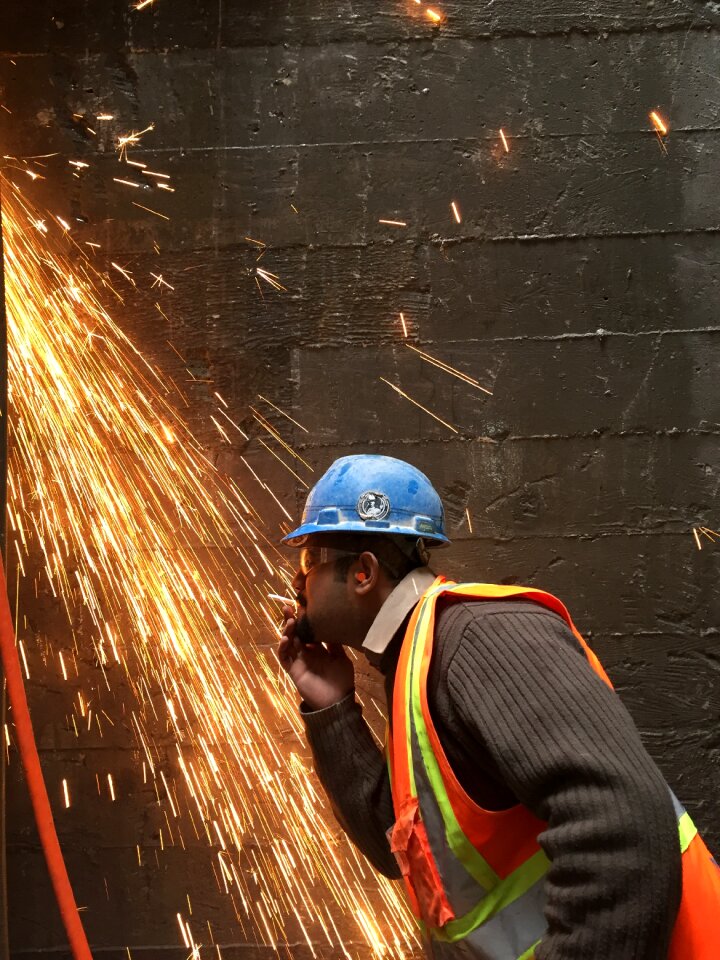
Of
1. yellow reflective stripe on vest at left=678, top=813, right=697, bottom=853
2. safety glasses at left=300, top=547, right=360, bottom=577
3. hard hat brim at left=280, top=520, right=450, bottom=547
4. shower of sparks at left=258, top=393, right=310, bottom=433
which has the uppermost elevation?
shower of sparks at left=258, top=393, right=310, bottom=433

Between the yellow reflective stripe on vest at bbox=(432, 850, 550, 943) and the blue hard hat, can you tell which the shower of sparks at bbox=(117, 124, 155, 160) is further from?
the yellow reflective stripe on vest at bbox=(432, 850, 550, 943)

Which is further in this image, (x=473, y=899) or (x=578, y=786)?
(x=473, y=899)

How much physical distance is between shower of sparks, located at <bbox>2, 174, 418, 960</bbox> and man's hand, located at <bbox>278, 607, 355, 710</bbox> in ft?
3.70

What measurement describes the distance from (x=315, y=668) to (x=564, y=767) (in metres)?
0.99

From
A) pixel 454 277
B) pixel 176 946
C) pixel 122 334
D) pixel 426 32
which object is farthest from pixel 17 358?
pixel 176 946

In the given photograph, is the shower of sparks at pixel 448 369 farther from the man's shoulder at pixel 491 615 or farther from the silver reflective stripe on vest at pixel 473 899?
the silver reflective stripe on vest at pixel 473 899

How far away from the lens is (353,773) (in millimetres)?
2285

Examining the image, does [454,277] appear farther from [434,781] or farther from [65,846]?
[65,846]

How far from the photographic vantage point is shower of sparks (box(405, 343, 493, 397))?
353 centimetres

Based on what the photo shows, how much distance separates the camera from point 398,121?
3561mm

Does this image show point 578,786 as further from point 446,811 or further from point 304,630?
point 304,630

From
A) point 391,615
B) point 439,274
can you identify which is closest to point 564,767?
point 391,615

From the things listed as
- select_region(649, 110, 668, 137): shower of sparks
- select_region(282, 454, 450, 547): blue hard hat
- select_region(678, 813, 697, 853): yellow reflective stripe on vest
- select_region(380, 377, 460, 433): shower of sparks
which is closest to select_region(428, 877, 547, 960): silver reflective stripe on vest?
select_region(678, 813, 697, 853): yellow reflective stripe on vest

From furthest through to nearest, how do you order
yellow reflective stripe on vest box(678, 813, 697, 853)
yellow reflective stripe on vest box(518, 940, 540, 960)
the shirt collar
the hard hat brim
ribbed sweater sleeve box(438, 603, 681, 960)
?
1. the hard hat brim
2. the shirt collar
3. yellow reflective stripe on vest box(518, 940, 540, 960)
4. yellow reflective stripe on vest box(678, 813, 697, 853)
5. ribbed sweater sleeve box(438, 603, 681, 960)
